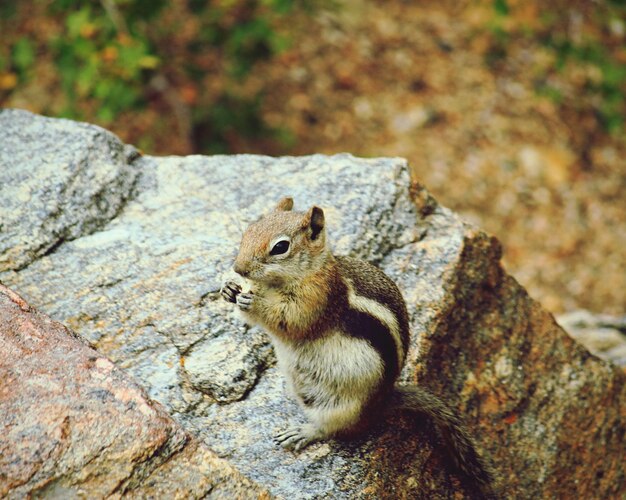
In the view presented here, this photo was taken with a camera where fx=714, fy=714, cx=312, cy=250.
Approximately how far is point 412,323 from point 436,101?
177 inches

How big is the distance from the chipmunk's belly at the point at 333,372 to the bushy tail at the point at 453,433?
0.74ft

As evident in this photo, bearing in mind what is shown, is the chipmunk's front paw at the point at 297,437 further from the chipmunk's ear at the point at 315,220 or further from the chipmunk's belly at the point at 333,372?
the chipmunk's ear at the point at 315,220

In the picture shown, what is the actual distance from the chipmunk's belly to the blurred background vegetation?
3.38 metres

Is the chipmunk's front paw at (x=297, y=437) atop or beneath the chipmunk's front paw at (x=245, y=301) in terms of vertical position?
beneath

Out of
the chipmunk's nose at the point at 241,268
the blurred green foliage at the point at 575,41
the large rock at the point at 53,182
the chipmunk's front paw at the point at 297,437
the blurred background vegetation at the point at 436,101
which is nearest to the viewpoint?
the chipmunk's nose at the point at 241,268

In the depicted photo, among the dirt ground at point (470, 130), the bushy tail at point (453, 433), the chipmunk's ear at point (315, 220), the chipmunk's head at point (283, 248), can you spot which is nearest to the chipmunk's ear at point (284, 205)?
the chipmunk's head at point (283, 248)

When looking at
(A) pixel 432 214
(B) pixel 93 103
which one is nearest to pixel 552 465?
(A) pixel 432 214

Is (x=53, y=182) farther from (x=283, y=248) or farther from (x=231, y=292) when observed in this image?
(x=283, y=248)

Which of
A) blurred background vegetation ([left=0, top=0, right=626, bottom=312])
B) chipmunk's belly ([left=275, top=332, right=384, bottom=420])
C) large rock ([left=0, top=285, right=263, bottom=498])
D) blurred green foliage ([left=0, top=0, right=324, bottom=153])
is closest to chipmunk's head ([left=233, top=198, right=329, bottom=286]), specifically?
chipmunk's belly ([left=275, top=332, right=384, bottom=420])

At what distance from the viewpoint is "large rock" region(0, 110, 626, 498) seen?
2.77 m

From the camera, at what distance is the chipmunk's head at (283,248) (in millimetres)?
2617

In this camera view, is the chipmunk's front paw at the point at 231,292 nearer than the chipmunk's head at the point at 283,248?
No

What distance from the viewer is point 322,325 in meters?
2.71

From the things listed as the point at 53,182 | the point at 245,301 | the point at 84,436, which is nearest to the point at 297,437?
the point at 245,301
